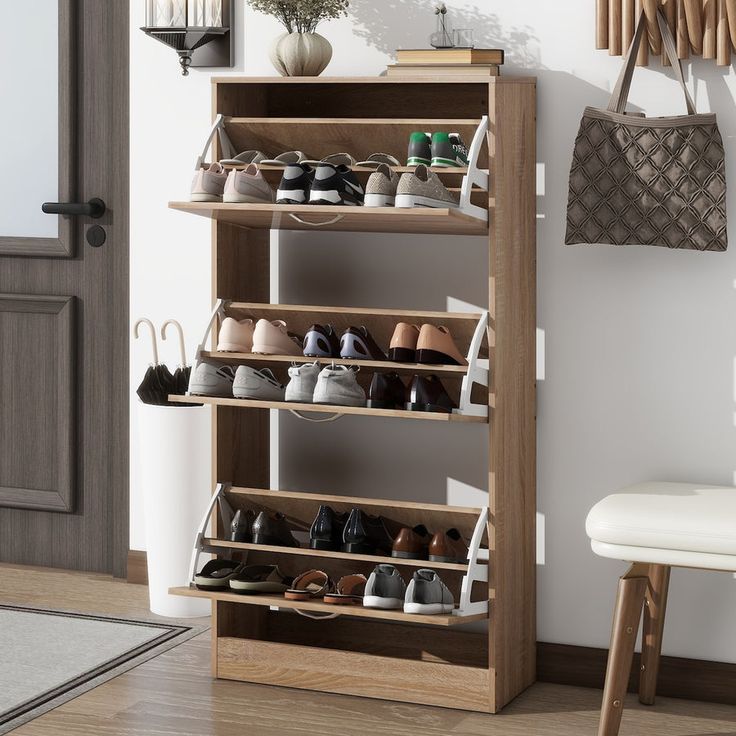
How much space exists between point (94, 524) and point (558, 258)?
5.43 feet

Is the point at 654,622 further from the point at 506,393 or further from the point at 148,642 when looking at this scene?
the point at 148,642

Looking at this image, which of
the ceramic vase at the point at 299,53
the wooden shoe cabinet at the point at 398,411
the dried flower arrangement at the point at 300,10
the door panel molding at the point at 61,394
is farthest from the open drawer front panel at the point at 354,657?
the dried flower arrangement at the point at 300,10

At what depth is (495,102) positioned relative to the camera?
2535 mm

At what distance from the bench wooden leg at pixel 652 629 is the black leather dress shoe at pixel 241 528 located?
0.91 metres

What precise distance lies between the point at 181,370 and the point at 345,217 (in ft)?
2.75

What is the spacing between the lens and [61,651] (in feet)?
9.55

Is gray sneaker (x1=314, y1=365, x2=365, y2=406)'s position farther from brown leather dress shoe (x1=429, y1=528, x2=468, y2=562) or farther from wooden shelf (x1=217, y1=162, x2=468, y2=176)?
wooden shelf (x1=217, y1=162, x2=468, y2=176)

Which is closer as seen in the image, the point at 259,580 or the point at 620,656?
the point at 620,656

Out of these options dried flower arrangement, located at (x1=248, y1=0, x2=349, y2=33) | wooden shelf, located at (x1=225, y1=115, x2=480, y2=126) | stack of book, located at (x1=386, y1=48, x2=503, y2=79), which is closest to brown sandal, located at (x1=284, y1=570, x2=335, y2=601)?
wooden shelf, located at (x1=225, y1=115, x2=480, y2=126)

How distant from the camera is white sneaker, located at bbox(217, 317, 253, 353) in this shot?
8.91 ft

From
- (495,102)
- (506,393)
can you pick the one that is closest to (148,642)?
(506,393)

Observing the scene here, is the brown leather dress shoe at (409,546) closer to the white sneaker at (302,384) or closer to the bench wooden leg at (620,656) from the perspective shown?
the white sneaker at (302,384)

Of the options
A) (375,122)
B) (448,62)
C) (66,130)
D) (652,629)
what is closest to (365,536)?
(652,629)

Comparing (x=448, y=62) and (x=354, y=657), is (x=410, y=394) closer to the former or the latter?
(x=354, y=657)
